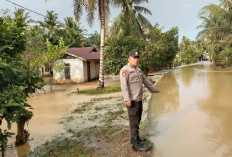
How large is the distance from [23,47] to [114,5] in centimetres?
1007

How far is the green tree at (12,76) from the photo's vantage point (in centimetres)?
247

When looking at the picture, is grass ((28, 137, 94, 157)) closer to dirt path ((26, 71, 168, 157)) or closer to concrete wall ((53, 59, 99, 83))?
dirt path ((26, 71, 168, 157))

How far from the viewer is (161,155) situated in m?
3.33

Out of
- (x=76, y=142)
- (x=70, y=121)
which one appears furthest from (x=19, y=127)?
(x=70, y=121)

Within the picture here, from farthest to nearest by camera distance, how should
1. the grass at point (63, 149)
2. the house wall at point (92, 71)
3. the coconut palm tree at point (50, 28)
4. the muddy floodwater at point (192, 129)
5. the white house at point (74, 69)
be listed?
1. the coconut palm tree at point (50, 28)
2. the house wall at point (92, 71)
3. the white house at point (74, 69)
4. the grass at point (63, 149)
5. the muddy floodwater at point (192, 129)

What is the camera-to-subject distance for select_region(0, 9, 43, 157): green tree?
247 centimetres

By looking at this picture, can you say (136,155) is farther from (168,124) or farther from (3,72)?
(3,72)

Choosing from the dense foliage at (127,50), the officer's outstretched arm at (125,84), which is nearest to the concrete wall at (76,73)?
the dense foliage at (127,50)

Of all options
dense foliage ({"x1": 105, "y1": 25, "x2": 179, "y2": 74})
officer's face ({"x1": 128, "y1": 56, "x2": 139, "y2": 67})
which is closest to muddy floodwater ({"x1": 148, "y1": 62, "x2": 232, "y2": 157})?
officer's face ({"x1": 128, "y1": 56, "x2": 139, "y2": 67})

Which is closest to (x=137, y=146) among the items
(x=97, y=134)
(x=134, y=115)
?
(x=134, y=115)

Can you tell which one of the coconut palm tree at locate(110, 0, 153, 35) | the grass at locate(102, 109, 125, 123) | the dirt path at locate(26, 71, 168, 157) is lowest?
the dirt path at locate(26, 71, 168, 157)

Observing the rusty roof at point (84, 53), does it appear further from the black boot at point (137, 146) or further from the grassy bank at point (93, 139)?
the black boot at point (137, 146)

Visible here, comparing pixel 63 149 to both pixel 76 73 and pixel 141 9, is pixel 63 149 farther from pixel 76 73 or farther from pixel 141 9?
pixel 141 9

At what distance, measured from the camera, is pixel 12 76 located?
2869 millimetres
